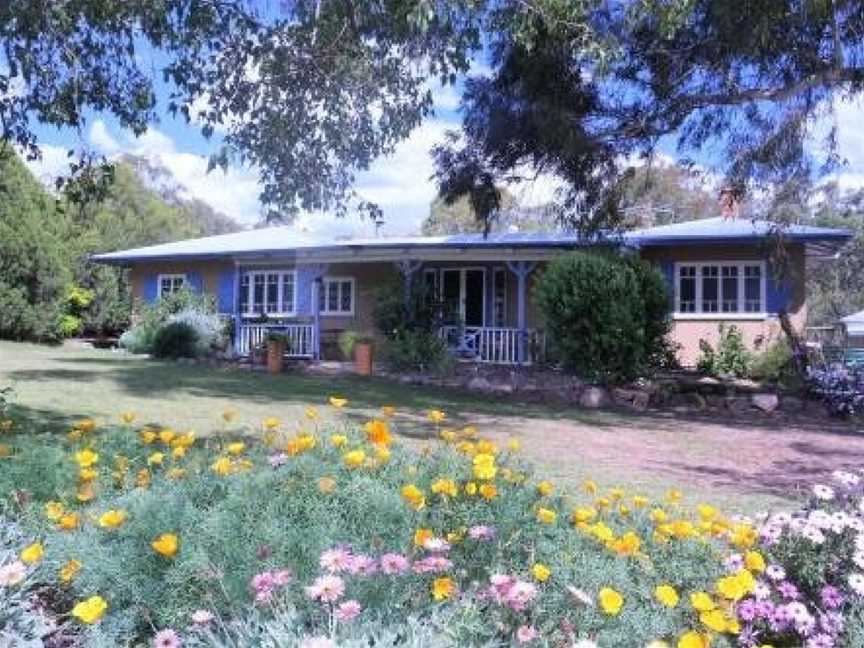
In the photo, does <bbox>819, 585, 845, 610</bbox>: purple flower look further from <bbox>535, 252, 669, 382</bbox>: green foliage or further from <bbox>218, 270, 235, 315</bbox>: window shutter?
<bbox>218, 270, 235, 315</bbox>: window shutter

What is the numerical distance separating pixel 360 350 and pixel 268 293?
8408mm

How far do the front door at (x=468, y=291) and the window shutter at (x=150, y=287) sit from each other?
34.6ft

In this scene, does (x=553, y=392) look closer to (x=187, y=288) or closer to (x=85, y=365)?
(x=85, y=365)

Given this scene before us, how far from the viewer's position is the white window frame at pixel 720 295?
22.4 meters

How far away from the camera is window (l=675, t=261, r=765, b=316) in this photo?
22688 mm

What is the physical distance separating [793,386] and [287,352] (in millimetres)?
12404

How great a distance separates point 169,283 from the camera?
30.8m

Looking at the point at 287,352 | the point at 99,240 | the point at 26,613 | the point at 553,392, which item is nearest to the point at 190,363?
the point at 287,352

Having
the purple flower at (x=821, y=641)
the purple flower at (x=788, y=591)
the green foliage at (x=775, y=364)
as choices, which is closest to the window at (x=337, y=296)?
the green foliage at (x=775, y=364)

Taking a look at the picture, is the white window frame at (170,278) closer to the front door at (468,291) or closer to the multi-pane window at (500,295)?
the front door at (468,291)

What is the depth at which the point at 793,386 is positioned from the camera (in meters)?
17.8

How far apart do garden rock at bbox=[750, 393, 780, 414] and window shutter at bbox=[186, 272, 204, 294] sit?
1791 centimetres

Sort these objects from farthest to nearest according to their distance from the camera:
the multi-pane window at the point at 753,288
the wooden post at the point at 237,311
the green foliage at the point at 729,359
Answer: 1. the wooden post at the point at 237,311
2. the multi-pane window at the point at 753,288
3. the green foliage at the point at 729,359

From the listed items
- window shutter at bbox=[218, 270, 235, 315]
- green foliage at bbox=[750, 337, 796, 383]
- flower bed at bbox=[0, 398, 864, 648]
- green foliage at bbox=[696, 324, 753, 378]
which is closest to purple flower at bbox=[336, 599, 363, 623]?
flower bed at bbox=[0, 398, 864, 648]
